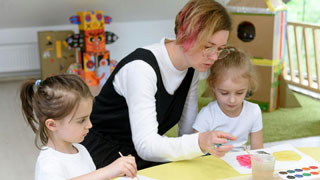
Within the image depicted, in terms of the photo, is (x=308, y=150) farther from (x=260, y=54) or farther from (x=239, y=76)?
(x=260, y=54)

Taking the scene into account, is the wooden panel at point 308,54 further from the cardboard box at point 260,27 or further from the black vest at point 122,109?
the black vest at point 122,109

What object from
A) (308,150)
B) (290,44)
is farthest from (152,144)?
(290,44)

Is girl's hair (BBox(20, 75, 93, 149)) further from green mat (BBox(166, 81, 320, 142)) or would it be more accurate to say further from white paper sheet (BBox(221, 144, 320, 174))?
green mat (BBox(166, 81, 320, 142))

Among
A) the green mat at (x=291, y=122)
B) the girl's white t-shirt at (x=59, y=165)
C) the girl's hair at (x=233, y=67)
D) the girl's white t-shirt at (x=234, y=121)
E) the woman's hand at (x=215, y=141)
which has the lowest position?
the green mat at (x=291, y=122)

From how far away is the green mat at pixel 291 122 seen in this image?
3262 mm

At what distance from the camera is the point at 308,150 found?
152cm

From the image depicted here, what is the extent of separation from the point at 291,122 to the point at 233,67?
6.25 feet

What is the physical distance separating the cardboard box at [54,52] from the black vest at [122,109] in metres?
2.91

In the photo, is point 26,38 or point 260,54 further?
point 26,38

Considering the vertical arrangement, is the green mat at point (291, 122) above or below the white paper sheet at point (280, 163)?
below

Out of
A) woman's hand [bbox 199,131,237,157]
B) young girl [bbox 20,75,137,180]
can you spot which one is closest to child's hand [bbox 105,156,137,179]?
young girl [bbox 20,75,137,180]

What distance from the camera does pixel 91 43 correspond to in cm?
446

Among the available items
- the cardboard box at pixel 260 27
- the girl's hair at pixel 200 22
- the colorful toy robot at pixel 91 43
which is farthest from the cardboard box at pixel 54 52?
the girl's hair at pixel 200 22

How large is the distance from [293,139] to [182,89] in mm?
1682
